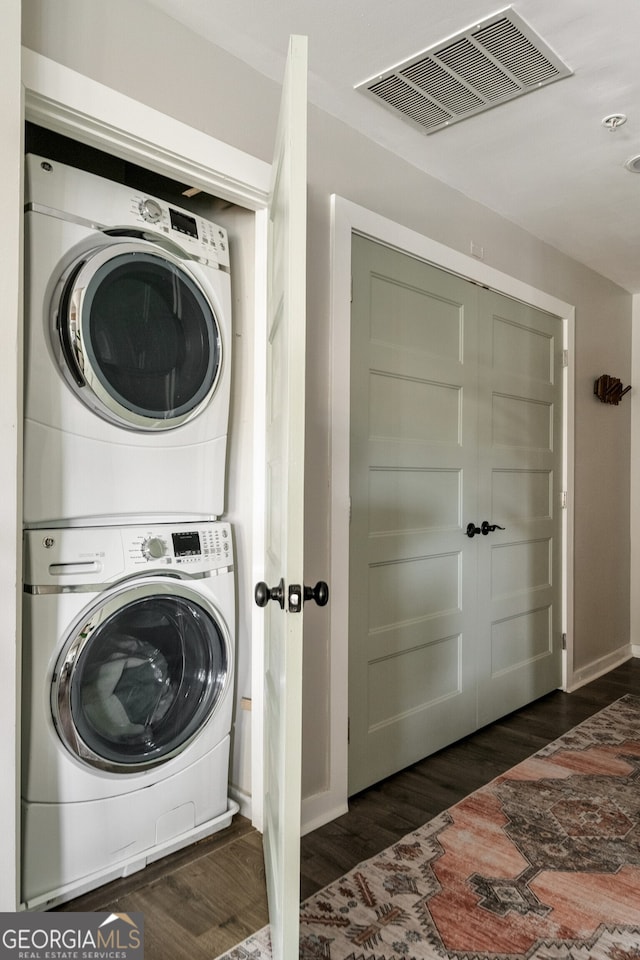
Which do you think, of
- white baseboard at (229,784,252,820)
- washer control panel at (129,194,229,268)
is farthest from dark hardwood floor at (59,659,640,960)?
washer control panel at (129,194,229,268)

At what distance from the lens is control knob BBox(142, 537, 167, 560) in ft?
6.43

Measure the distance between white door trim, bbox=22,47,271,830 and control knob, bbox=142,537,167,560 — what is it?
311mm

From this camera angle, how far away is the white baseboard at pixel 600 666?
377cm

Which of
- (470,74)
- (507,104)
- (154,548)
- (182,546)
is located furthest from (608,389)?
(154,548)

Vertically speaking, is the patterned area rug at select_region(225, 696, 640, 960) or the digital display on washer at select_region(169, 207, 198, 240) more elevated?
the digital display on washer at select_region(169, 207, 198, 240)

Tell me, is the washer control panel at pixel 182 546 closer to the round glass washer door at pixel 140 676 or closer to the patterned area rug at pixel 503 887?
the round glass washer door at pixel 140 676

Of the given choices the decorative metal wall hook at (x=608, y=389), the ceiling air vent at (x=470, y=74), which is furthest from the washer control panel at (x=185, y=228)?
the decorative metal wall hook at (x=608, y=389)

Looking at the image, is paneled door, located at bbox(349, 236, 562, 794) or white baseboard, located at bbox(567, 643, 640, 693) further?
white baseboard, located at bbox(567, 643, 640, 693)

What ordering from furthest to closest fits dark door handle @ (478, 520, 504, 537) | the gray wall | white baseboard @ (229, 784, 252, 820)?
1. dark door handle @ (478, 520, 504, 537)
2. white baseboard @ (229, 784, 252, 820)
3. the gray wall

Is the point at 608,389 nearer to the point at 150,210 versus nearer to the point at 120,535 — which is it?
the point at 150,210

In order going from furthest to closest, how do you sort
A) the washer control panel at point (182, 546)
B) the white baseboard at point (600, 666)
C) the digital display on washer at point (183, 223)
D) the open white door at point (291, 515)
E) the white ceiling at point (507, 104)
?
1. the white baseboard at point (600, 666)
2. the digital display on washer at point (183, 223)
3. the washer control panel at point (182, 546)
4. the white ceiling at point (507, 104)
5. the open white door at point (291, 515)

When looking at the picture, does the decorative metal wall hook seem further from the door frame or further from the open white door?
the open white door

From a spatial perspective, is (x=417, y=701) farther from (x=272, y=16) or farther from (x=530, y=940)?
(x=272, y=16)

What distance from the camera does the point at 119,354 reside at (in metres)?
1.91
